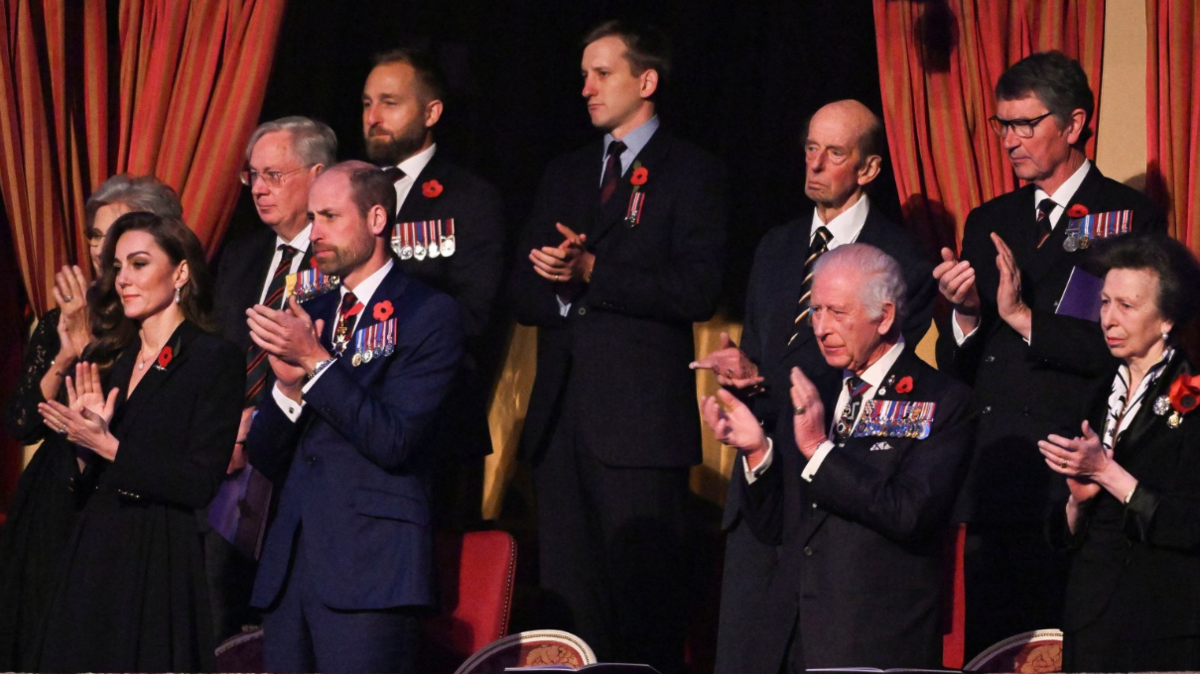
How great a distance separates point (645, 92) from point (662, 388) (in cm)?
96

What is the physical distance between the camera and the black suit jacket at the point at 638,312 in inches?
199

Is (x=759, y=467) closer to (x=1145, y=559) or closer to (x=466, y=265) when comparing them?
(x=1145, y=559)

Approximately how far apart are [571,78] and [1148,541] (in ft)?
10.7

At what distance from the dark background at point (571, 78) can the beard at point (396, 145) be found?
1.90ft

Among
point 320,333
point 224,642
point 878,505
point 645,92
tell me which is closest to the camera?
point 878,505

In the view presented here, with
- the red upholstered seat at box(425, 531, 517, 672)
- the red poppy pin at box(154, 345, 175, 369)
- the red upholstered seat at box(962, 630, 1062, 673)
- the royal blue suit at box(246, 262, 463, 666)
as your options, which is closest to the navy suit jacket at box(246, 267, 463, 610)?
the royal blue suit at box(246, 262, 463, 666)

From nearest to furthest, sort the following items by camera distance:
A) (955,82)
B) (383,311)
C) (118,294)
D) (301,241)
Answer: (383,311)
(118,294)
(301,241)
(955,82)

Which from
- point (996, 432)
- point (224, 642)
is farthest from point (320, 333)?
point (996, 432)

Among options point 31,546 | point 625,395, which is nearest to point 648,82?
point 625,395

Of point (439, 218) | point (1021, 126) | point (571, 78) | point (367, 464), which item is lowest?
point (367, 464)

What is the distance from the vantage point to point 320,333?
441 cm

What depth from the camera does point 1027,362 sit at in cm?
480

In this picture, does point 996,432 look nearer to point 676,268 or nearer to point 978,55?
point 676,268

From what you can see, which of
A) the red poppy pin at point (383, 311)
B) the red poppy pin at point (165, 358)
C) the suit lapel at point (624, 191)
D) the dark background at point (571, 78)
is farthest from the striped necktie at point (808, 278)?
the red poppy pin at point (165, 358)
